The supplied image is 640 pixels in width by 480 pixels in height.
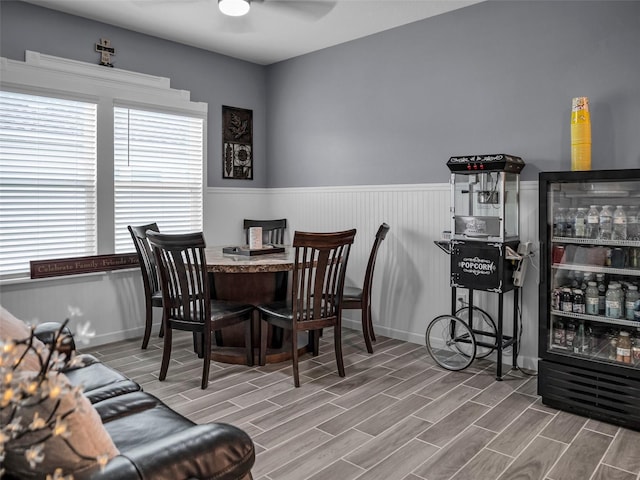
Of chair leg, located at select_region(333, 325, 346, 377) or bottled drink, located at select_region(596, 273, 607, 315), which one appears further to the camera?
chair leg, located at select_region(333, 325, 346, 377)

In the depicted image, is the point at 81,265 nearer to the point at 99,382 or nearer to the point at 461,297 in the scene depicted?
the point at 99,382

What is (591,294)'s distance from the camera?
2.85 meters

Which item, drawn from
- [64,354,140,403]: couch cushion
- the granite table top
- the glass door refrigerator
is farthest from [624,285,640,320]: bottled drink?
[64,354,140,403]: couch cushion

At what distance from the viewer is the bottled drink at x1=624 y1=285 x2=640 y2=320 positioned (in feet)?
8.83

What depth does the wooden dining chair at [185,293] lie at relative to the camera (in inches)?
119

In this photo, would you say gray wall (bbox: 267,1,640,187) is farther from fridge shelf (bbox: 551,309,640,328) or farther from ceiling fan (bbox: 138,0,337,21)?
fridge shelf (bbox: 551,309,640,328)

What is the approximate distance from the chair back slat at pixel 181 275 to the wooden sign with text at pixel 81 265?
1.20 meters

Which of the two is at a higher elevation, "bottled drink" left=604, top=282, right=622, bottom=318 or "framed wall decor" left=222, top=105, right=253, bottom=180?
"framed wall decor" left=222, top=105, right=253, bottom=180

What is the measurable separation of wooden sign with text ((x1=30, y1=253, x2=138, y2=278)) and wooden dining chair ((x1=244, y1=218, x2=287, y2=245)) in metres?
1.22

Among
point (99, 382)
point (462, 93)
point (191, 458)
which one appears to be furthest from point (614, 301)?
point (99, 382)

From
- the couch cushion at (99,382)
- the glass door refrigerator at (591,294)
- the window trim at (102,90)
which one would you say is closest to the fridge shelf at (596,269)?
the glass door refrigerator at (591,294)

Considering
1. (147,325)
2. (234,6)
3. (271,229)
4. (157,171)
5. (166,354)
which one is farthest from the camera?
(271,229)

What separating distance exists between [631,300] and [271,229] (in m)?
3.29

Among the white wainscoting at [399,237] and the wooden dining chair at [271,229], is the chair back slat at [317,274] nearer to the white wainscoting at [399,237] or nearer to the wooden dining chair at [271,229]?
the white wainscoting at [399,237]
